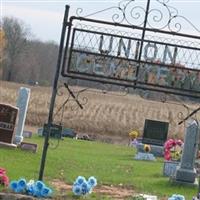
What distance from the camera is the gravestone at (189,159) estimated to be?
1620 centimetres

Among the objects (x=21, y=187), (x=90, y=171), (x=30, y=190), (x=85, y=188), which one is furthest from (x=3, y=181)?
(x=90, y=171)

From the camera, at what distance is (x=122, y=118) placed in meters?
54.7

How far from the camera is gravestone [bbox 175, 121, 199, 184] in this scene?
16.2m

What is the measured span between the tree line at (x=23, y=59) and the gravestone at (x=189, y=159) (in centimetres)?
→ 9783

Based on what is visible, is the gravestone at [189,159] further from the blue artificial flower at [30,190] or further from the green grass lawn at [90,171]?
A: the blue artificial flower at [30,190]

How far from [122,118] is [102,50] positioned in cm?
4524

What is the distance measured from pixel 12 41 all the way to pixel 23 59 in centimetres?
395

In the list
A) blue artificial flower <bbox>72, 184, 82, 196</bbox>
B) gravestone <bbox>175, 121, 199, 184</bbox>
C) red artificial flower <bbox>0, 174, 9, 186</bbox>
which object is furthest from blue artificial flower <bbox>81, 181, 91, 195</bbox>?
gravestone <bbox>175, 121, 199, 184</bbox>

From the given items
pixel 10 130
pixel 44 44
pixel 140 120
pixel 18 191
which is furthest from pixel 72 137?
pixel 44 44

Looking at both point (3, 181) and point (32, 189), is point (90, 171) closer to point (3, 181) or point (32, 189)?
point (3, 181)

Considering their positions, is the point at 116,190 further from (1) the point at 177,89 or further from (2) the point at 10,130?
(2) the point at 10,130

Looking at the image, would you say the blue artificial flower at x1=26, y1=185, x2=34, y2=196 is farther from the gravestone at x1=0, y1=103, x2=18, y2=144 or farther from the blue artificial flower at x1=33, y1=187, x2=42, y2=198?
the gravestone at x1=0, y1=103, x2=18, y2=144

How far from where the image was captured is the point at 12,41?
11494cm

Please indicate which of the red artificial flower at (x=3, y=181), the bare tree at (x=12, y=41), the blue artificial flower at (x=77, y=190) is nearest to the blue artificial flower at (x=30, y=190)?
the blue artificial flower at (x=77, y=190)
